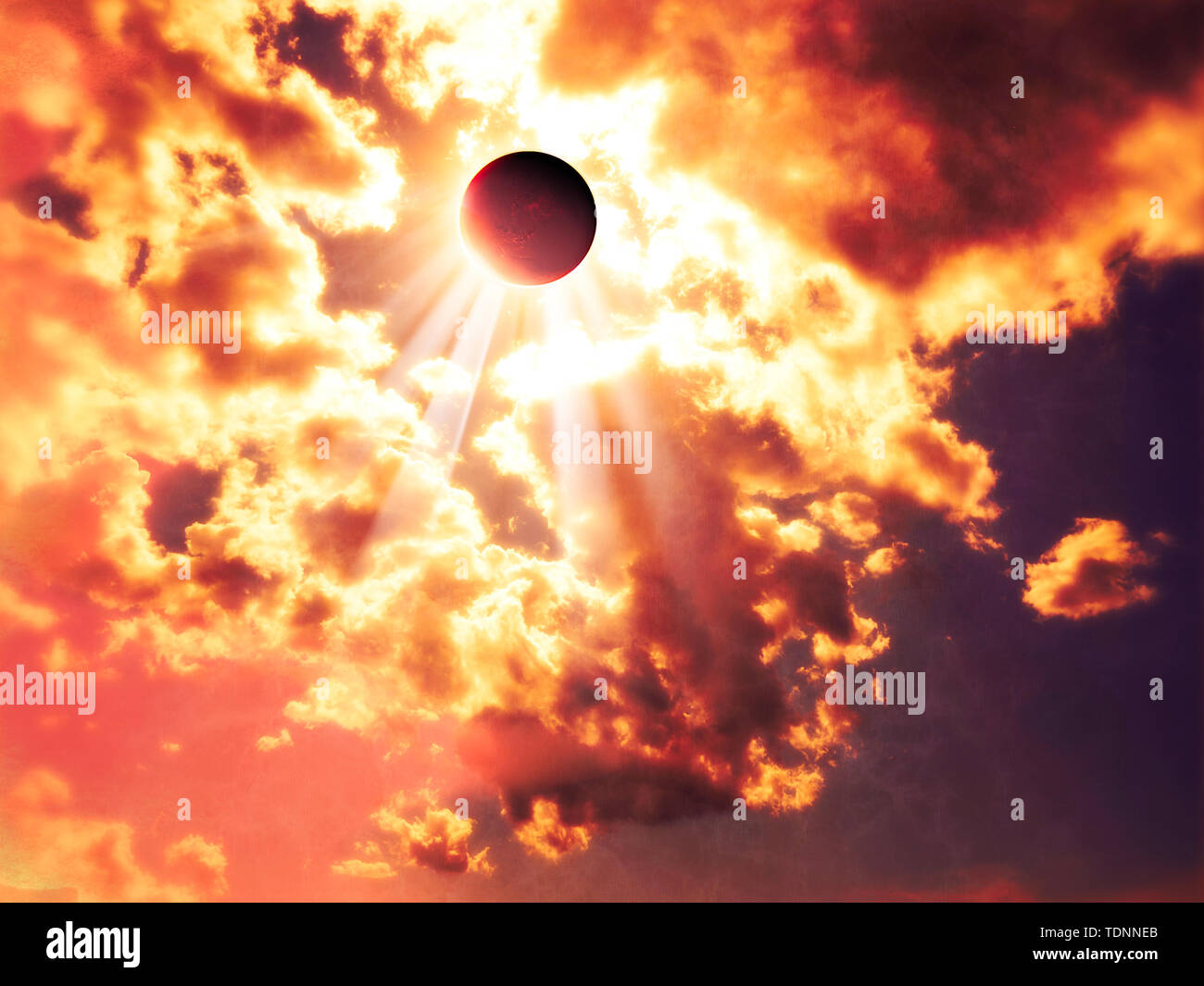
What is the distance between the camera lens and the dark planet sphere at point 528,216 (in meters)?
25.0

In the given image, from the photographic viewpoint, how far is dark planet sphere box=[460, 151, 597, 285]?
82.0ft

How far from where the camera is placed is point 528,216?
2508 cm
